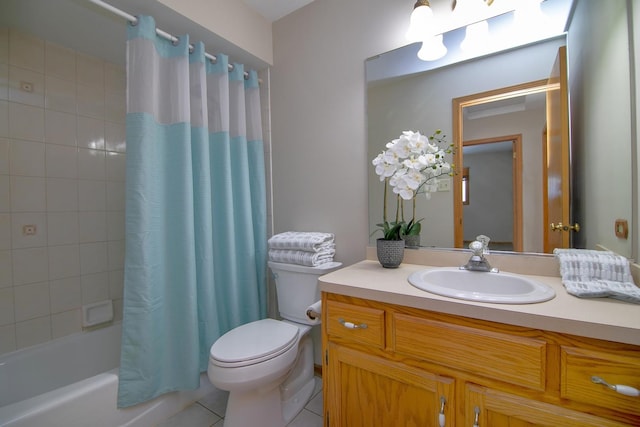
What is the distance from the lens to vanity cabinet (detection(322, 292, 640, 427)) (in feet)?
2.07

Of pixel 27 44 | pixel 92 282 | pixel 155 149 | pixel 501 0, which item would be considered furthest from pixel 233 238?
pixel 501 0

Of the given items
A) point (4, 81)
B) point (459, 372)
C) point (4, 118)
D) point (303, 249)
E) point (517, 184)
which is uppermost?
point (4, 81)

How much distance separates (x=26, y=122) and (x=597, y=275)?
2.80 meters

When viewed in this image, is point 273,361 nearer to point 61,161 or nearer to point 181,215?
point 181,215

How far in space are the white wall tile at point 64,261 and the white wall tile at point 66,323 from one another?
232 millimetres

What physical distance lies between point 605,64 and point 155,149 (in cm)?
191

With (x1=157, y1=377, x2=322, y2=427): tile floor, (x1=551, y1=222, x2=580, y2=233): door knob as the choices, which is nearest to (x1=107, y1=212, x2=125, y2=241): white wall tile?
(x1=157, y1=377, x2=322, y2=427): tile floor

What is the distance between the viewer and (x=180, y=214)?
138 centimetres

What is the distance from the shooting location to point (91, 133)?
1.73 m

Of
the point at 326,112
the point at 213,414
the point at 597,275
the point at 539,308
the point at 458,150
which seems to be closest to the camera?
the point at 539,308

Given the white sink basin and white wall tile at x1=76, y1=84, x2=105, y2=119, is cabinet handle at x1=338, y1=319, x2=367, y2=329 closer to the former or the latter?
the white sink basin

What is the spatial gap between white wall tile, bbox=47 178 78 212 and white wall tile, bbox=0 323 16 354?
669 mm

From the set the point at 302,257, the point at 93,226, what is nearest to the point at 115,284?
the point at 93,226

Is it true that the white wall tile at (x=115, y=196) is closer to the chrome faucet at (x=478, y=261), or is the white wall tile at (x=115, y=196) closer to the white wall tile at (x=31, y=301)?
the white wall tile at (x=31, y=301)
